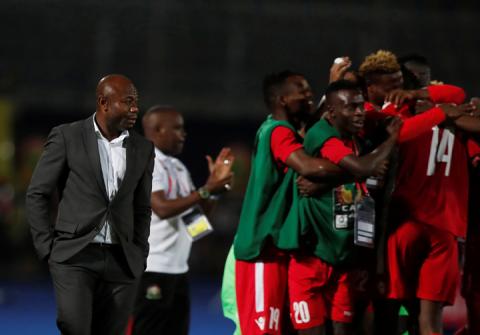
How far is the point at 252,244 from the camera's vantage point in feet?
24.0

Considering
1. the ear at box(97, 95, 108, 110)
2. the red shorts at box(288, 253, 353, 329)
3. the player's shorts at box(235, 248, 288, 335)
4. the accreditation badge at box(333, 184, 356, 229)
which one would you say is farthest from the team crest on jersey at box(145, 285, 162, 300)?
the ear at box(97, 95, 108, 110)

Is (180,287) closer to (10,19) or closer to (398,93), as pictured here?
(398,93)

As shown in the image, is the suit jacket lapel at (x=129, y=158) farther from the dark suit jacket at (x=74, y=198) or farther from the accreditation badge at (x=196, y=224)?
the accreditation badge at (x=196, y=224)

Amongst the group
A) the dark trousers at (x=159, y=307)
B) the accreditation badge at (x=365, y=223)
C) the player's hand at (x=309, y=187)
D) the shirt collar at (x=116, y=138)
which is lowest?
the dark trousers at (x=159, y=307)

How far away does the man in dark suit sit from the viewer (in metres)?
6.36

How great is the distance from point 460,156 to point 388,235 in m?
0.80

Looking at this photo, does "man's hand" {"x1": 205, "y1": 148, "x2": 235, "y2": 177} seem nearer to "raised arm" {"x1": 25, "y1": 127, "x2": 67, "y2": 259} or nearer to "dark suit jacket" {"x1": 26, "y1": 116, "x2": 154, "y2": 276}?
"dark suit jacket" {"x1": 26, "y1": 116, "x2": 154, "y2": 276}

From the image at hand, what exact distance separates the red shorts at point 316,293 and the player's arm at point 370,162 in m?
0.80

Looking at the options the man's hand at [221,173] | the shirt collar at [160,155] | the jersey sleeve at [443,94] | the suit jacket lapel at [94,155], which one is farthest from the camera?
the shirt collar at [160,155]

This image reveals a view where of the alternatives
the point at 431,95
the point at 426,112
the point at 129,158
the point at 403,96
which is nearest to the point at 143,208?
the point at 129,158

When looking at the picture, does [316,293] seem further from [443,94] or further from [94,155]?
[94,155]

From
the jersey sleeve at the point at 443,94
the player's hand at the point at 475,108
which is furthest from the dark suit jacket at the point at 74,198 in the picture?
the player's hand at the point at 475,108

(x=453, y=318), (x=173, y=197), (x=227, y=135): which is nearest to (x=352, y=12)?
(x=227, y=135)

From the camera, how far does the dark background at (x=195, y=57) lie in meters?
20.5
